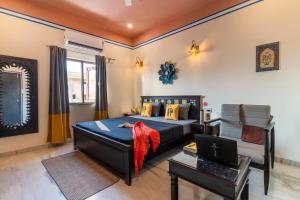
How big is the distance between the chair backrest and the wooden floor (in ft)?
2.15

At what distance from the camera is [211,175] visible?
4.09 feet

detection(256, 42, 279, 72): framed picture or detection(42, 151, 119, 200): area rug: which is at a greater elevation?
detection(256, 42, 279, 72): framed picture

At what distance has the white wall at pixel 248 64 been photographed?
98.8 inches

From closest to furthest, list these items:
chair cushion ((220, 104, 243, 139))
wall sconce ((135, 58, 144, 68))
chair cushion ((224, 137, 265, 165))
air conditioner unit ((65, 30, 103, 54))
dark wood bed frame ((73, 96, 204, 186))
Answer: chair cushion ((224, 137, 265, 165)) < dark wood bed frame ((73, 96, 204, 186)) < chair cushion ((220, 104, 243, 139)) < air conditioner unit ((65, 30, 103, 54)) < wall sconce ((135, 58, 144, 68))

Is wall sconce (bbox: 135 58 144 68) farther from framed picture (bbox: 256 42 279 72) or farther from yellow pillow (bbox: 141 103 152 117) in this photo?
framed picture (bbox: 256 42 279 72)

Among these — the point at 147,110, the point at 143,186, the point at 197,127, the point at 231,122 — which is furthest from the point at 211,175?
the point at 147,110

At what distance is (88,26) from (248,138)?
14.9 feet

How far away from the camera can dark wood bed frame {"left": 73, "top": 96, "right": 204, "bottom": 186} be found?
6.74ft

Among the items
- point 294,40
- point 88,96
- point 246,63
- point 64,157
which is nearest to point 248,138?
point 246,63

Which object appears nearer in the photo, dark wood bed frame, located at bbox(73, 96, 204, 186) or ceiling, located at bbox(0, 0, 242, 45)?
dark wood bed frame, located at bbox(73, 96, 204, 186)

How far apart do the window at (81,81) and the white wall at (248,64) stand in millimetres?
2360

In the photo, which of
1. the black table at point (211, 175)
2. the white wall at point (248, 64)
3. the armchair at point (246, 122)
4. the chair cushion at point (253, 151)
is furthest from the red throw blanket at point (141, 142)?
the white wall at point (248, 64)

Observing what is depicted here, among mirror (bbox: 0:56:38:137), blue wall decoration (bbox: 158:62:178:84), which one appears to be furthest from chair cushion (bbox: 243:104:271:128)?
mirror (bbox: 0:56:38:137)

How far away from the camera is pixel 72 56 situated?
4.07 meters
